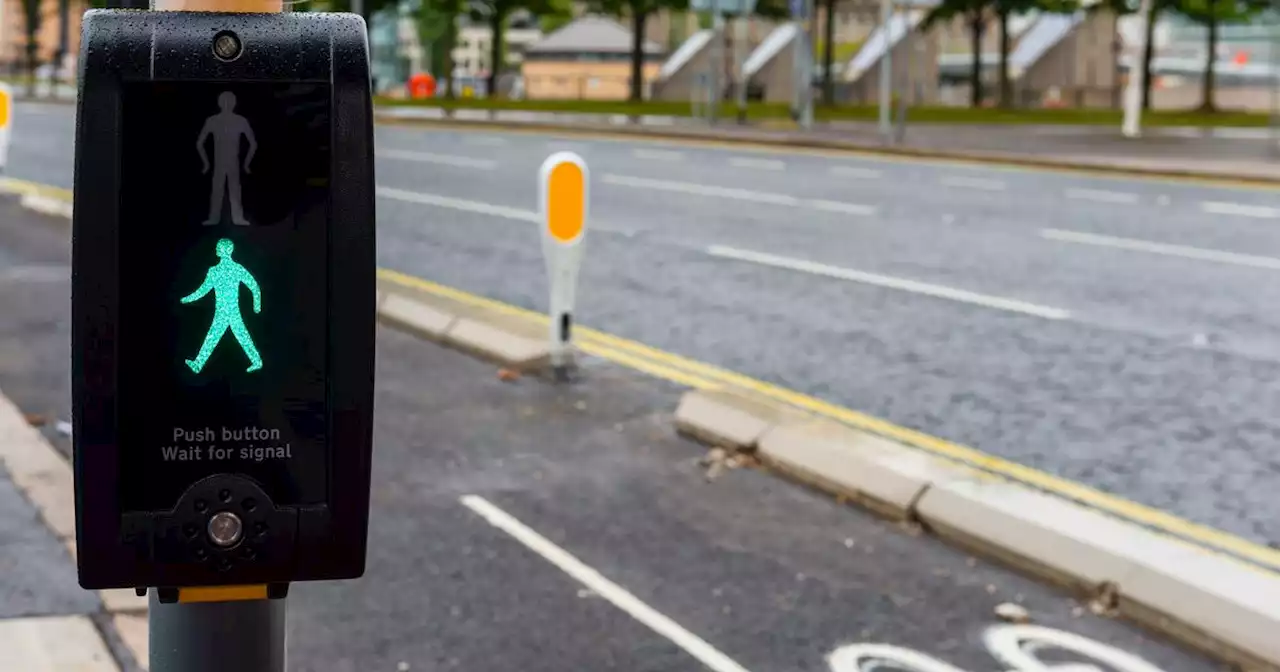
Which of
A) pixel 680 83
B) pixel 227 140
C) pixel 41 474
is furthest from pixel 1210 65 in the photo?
pixel 227 140

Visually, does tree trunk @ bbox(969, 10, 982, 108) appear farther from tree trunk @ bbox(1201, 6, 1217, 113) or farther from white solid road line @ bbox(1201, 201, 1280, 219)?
white solid road line @ bbox(1201, 201, 1280, 219)

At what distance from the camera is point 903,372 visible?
331 inches

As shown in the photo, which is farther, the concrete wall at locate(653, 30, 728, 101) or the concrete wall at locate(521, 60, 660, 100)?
the concrete wall at locate(521, 60, 660, 100)

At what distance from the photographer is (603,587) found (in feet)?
16.2

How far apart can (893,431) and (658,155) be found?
18275mm

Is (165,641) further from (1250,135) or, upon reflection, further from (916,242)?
(1250,135)

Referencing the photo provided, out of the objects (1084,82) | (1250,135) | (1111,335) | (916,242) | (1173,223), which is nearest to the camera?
(1111,335)

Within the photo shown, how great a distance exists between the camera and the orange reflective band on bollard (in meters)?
7.53

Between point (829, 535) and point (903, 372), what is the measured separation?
3.05 meters

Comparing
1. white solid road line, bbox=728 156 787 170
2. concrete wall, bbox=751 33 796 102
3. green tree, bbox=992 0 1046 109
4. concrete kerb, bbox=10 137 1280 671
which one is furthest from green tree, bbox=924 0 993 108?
concrete kerb, bbox=10 137 1280 671

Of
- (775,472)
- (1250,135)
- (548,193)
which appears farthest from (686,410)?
(1250,135)

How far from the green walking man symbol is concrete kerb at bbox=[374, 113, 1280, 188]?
1981 cm

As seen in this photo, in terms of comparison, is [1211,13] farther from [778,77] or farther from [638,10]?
[778,77]

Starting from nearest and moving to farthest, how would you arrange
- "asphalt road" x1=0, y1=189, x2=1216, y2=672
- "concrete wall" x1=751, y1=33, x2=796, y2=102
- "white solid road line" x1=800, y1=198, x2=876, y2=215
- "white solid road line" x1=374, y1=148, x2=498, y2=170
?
"asphalt road" x1=0, y1=189, x2=1216, y2=672 < "white solid road line" x1=800, y1=198, x2=876, y2=215 < "white solid road line" x1=374, y1=148, x2=498, y2=170 < "concrete wall" x1=751, y1=33, x2=796, y2=102
